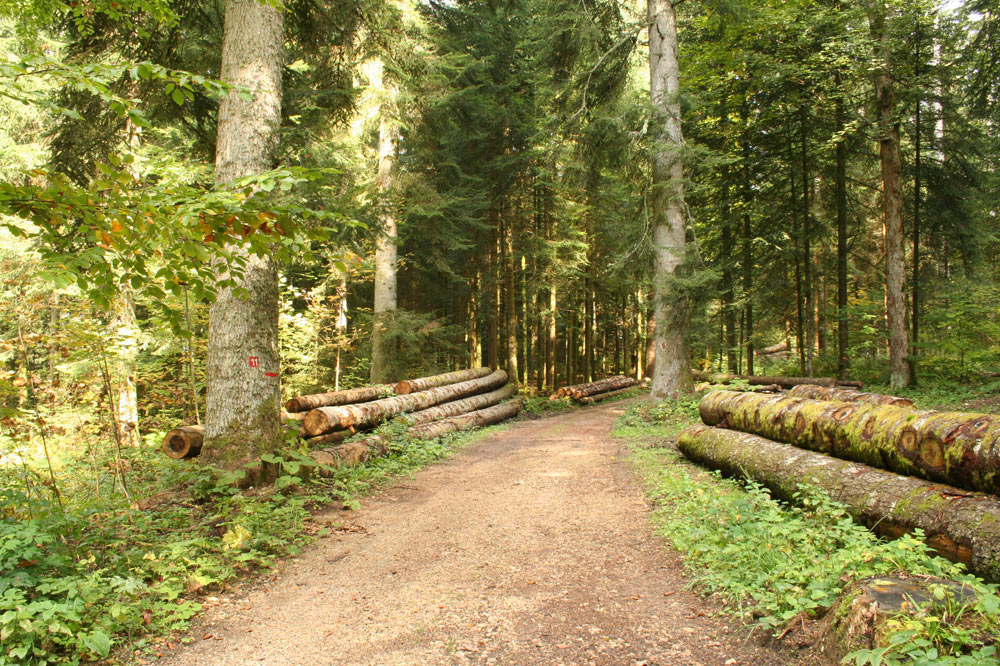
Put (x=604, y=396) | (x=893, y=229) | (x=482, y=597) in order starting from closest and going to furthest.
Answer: (x=482, y=597) < (x=893, y=229) < (x=604, y=396)

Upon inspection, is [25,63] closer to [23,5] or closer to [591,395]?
[23,5]

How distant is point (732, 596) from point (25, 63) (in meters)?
5.32

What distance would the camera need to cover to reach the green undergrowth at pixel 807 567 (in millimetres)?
2307

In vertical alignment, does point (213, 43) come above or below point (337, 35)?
below

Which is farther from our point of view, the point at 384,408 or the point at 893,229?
the point at 893,229

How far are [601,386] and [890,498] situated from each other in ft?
56.3

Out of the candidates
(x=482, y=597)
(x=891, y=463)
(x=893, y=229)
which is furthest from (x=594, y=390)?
(x=482, y=597)

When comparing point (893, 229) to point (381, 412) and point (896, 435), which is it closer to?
point (896, 435)

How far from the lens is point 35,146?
13.8 meters

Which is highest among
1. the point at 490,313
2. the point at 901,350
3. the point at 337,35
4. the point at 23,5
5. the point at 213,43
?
the point at 337,35

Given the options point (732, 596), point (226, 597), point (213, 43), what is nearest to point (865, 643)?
point (732, 596)

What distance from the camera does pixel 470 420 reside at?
42.5ft

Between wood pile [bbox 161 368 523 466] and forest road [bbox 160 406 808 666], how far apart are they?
2.28m

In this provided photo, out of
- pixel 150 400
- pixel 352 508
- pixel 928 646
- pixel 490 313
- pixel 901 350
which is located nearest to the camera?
pixel 928 646
